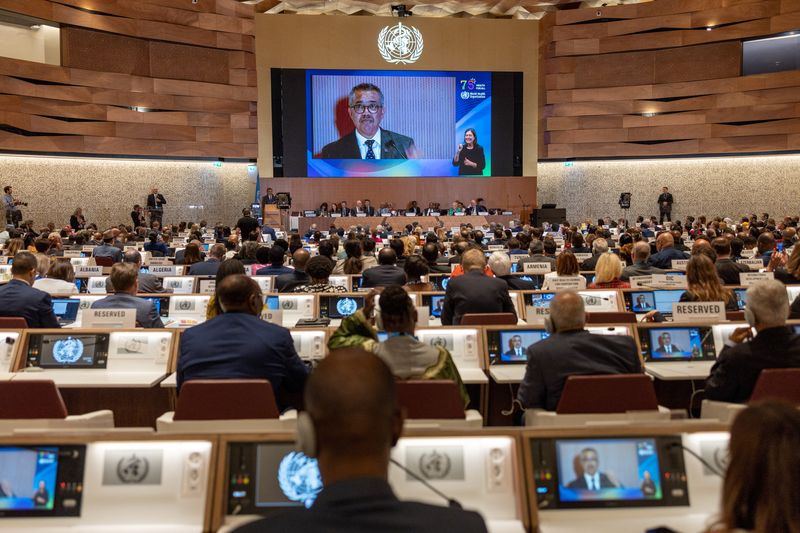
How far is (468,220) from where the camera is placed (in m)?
22.8

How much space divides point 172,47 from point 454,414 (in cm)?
2188

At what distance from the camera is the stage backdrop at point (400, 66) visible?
25484 millimetres

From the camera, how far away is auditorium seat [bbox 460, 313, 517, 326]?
5.79m

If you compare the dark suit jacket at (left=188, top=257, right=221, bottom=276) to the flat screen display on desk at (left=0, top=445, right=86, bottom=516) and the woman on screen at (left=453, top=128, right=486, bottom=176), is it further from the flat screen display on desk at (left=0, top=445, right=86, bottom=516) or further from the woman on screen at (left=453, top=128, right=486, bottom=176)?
the woman on screen at (left=453, top=128, right=486, bottom=176)

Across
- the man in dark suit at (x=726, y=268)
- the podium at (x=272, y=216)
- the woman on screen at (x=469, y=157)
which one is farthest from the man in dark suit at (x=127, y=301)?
the woman on screen at (x=469, y=157)

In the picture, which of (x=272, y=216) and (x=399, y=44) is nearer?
(x=272, y=216)

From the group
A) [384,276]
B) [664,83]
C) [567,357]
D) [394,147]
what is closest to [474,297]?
[384,276]

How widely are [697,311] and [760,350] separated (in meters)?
1.82

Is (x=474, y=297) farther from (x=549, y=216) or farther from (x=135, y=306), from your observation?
(x=549, y=216)

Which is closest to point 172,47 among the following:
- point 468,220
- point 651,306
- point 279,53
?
point 279,53

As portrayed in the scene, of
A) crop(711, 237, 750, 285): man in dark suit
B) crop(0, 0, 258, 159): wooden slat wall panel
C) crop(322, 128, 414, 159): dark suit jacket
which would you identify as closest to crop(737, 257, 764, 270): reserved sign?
crop(711, 237, 750, 285): man in dark suit

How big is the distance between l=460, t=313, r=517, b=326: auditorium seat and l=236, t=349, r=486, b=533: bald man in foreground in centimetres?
424

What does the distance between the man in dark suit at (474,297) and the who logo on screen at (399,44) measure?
20386 mm

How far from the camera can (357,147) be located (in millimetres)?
25469
